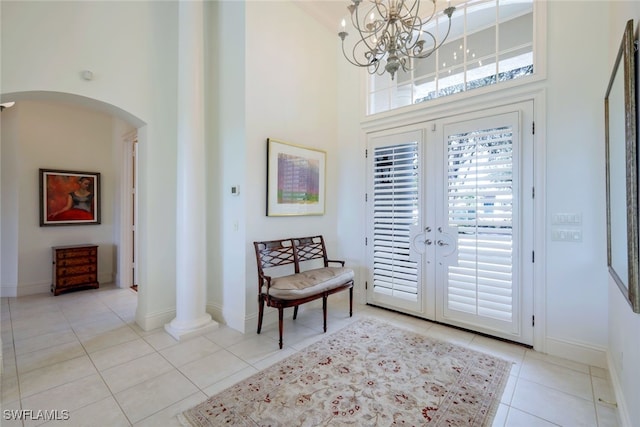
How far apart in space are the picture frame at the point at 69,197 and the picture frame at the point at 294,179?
368cm

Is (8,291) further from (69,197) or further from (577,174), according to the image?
(577,174)

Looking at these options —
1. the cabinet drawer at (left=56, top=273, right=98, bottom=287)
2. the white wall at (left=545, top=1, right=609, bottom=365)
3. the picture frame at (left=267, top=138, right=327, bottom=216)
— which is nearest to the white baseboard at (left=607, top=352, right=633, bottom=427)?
the white wall at (left=545, top=1, right=609, bottom=365)

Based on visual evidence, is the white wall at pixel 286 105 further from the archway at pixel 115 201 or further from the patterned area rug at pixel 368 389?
the archway at pixel 115 201

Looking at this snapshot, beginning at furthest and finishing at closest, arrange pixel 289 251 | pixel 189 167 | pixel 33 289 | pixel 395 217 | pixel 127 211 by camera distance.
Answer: pixel 127 211 → pixel 33 289 → pixel 395 217 → pixel 289 251 → pixel 189 167

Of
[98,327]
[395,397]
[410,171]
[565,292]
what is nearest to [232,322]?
[98,327]

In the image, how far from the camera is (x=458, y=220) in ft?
9.79

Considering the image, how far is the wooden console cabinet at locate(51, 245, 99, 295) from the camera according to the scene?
4.19m

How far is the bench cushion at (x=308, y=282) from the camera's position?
2.69 metres

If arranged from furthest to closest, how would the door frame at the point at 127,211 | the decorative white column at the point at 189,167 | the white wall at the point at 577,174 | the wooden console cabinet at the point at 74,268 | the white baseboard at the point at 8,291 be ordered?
1. the door frame at the point at 127,211
2. the wooden console cabinet at the point at 74,268
3. the white baseboard at the point at 8,291
4. the decorative white column at the point at 189,167
5. the white wall at the point at 577,174

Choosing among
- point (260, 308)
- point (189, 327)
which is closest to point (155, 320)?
point (189, 327)

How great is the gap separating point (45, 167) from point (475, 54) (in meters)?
6.23

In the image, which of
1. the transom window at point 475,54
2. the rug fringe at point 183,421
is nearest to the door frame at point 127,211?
the rug fringe at point 183,421

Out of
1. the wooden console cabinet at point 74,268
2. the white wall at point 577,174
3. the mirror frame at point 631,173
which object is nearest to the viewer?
the mirror frame at point 631,173

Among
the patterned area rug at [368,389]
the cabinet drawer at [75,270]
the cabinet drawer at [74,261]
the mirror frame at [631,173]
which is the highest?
the mirror frame at [631,173]
